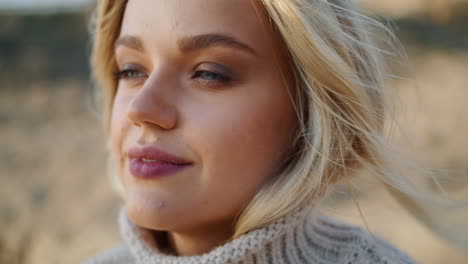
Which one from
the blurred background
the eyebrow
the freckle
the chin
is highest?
the eyebrow

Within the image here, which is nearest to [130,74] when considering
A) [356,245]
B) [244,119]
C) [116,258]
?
[244,119]

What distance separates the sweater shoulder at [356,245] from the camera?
127 centimetres

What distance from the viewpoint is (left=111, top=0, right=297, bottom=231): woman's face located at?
1100 millimetres

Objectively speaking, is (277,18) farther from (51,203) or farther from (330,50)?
(51,203)

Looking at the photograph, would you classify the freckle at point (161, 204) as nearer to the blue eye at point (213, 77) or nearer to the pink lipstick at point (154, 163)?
the pink lipstick at point (154, 163)

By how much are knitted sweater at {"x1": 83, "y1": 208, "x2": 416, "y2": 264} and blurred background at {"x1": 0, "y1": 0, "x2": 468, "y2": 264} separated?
0.32 feet

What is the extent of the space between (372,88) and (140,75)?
2.07ft

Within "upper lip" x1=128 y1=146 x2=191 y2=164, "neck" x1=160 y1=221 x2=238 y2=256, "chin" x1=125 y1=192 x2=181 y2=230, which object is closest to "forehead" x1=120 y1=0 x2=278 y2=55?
"upper lip" x1=128 y1=146 x2=191 y2=164

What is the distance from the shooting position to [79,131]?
5852 mm

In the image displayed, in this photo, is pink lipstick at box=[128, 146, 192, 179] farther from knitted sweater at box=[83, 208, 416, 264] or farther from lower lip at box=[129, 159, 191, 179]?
knitted sweater at box=[83, 208, 416, 264]

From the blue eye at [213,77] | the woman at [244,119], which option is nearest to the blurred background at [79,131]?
the woman at [244,119]

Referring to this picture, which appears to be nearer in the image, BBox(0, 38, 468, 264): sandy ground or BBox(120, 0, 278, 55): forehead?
BBox(120, 0, 278, 55): forehead

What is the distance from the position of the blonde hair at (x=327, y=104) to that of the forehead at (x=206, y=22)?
43 millimetres

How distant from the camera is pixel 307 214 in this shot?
4.18 ft
